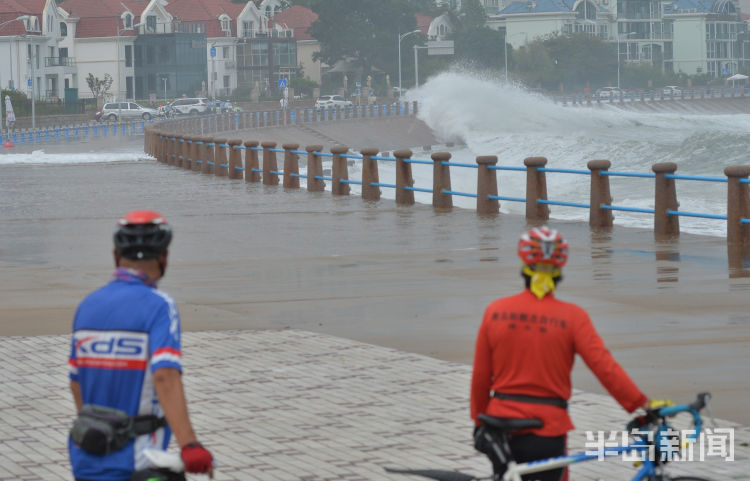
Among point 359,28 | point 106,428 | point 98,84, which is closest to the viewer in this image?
point 106,428

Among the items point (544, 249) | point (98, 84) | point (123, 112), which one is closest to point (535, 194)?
point (544, 249)

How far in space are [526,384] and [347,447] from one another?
307 centimetres

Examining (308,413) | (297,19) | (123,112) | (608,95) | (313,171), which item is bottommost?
(308,413)

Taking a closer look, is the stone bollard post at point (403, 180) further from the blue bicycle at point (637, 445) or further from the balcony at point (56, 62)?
the balcony at point (56, 62)

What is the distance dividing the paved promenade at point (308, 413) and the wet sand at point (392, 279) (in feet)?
2.45

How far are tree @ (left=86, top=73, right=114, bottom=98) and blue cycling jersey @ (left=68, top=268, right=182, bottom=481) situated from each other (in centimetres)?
11806

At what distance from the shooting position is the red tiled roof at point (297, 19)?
156375 millimetres

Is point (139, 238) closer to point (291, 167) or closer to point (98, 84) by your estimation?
→ point (291, 167)

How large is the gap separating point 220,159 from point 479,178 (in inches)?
623

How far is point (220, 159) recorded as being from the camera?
129 ft

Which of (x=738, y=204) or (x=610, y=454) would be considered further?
(x=738, y=204)

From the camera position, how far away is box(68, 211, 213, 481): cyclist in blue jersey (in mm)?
4652

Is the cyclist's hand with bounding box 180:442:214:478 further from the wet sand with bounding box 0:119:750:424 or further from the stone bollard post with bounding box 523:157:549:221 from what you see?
the stone bollard post with bounding box 523:157:549:221

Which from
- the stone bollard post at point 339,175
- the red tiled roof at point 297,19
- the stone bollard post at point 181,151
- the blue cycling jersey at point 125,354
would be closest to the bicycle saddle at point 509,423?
the blue cycling jersey at point 125,354
